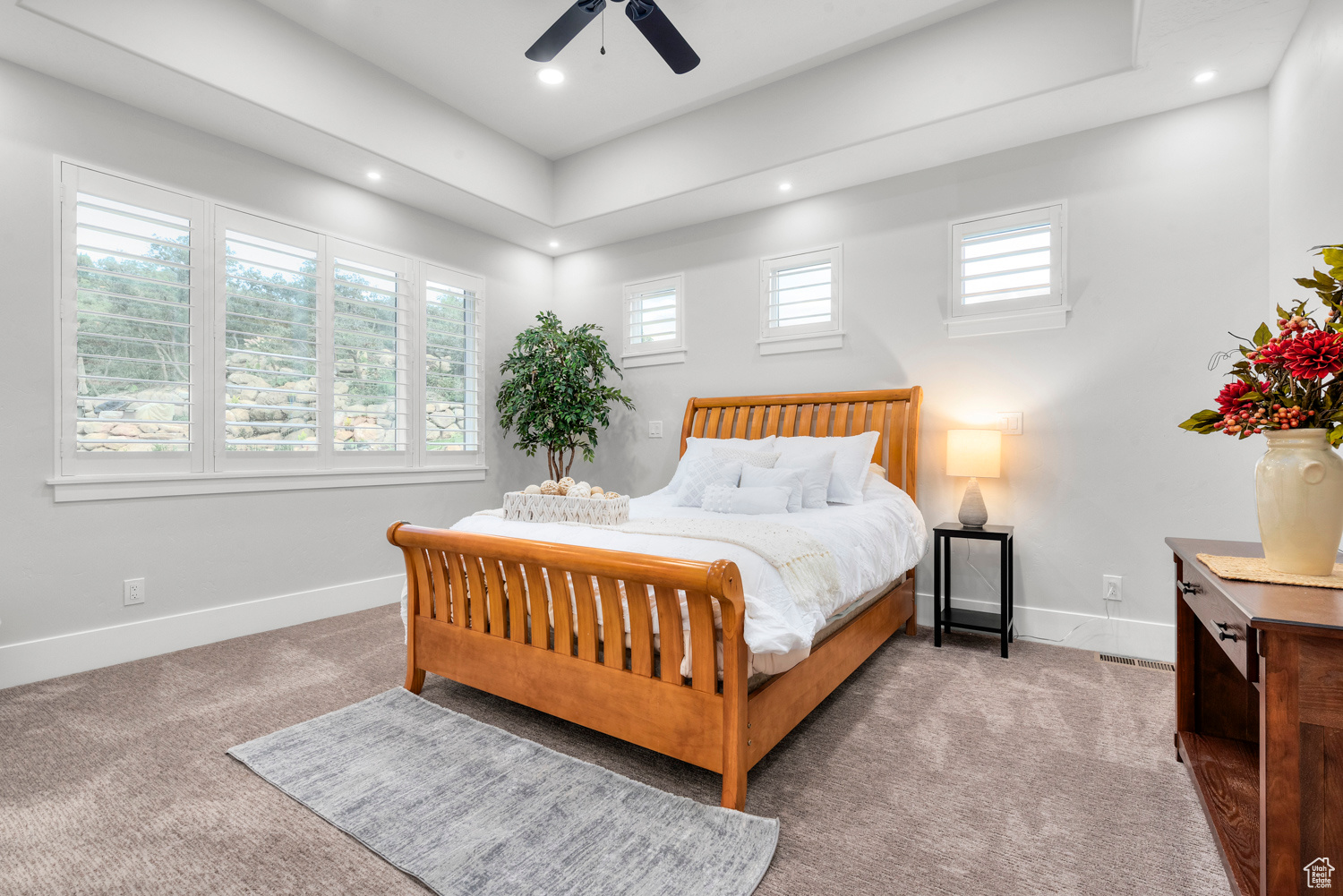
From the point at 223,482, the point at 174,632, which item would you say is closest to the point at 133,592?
the point at 174,632

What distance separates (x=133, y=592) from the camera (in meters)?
3.00

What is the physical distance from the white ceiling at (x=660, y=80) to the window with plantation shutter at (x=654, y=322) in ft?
2.09

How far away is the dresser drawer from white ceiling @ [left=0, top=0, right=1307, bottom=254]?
2.23 m

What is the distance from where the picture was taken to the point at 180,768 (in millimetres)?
1970

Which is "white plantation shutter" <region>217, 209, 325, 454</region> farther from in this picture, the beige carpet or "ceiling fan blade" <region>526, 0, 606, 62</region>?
"ceiling fan blade" <region>526, 0, 606, 62</region>

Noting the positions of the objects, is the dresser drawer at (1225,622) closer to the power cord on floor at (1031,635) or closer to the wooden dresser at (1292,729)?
the wooden dresser at (1292,729)

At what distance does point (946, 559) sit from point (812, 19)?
9.50 ft

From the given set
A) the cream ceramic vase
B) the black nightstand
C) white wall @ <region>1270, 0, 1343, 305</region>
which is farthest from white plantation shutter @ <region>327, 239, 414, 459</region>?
white wall @ <region>1270, 0, 1343, 305</region>

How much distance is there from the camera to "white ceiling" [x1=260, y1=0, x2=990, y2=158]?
2.99 meters

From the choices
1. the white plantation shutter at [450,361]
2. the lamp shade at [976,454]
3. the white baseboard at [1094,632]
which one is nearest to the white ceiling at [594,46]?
the white plantation shutter at [450,361]

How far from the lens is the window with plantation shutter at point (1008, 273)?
3289 mm

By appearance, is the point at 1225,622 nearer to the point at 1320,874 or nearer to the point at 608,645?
the point at 1320,874

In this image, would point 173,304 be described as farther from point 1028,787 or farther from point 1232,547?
point 1232,547

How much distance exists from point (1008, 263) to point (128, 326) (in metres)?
4.60
